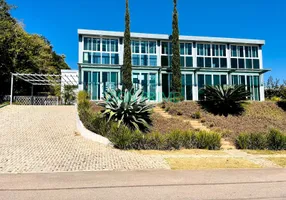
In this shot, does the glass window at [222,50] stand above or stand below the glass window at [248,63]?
above

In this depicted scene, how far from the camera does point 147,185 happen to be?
5.64 m

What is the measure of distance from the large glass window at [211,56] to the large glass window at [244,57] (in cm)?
114

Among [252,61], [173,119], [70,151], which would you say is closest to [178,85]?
[173,119]

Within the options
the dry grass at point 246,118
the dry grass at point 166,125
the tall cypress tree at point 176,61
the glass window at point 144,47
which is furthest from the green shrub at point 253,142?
the glass window at point 144,47

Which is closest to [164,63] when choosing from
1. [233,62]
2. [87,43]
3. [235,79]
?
[233,62]

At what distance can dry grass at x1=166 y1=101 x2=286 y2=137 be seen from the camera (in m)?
14.1

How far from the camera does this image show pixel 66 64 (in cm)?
5291

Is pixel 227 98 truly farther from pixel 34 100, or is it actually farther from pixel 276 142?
pixel 34 100

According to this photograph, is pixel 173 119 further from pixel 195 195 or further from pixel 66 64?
pixel 66 64

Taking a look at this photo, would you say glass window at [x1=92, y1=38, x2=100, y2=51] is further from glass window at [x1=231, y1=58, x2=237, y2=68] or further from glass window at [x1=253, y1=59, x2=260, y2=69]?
glass window at [x1=253, y1=59, x2=260, y2=69]

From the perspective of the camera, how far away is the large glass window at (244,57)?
2656 cm

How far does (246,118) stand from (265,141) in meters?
4.98

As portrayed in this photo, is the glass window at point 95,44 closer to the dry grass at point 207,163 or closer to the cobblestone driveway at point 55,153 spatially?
the cobblestone driveway at point 55,153

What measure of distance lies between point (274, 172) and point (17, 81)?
30.0m
